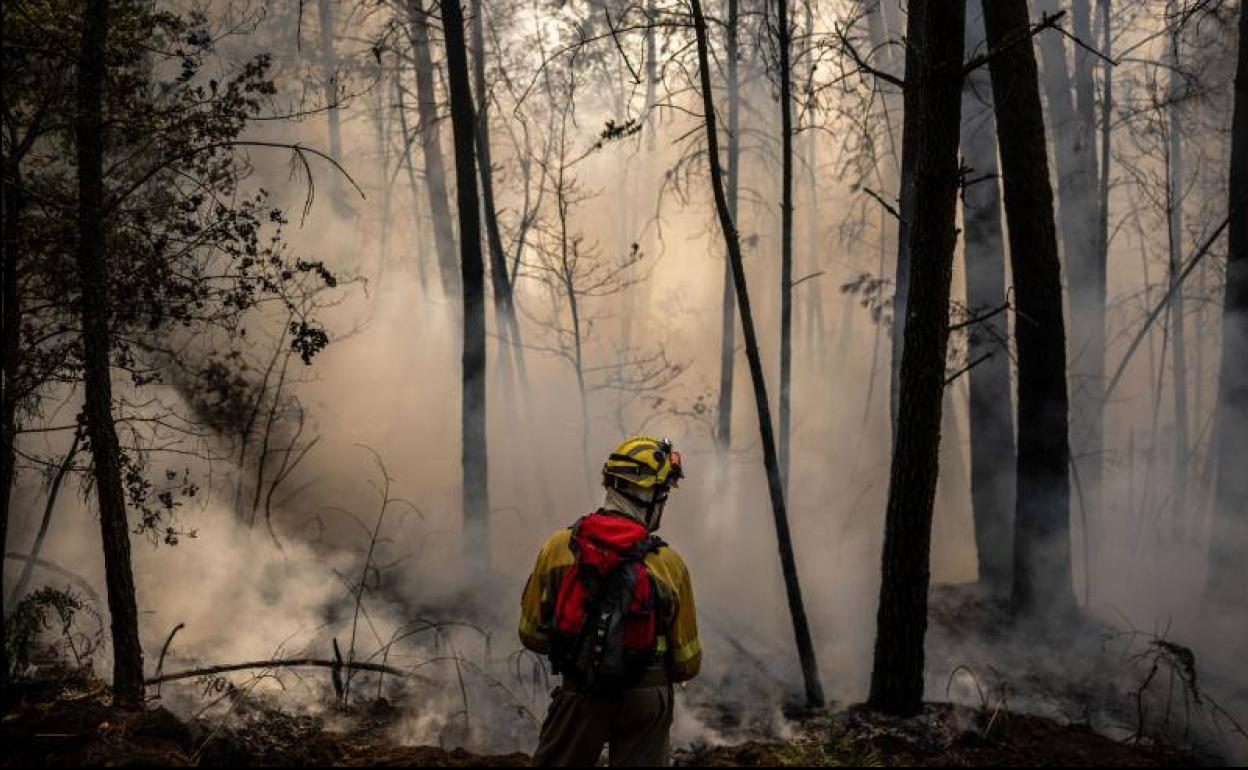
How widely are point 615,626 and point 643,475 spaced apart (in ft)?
2.32

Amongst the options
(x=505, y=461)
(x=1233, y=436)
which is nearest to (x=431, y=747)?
(x=1233, y=436)

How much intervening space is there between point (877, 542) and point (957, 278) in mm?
14239

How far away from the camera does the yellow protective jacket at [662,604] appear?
3.99 m

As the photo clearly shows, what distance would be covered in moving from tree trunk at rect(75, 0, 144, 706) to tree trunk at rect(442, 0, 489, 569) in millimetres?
4640

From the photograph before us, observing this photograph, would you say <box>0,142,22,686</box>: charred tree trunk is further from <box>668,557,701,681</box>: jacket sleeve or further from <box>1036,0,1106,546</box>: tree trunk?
<box>1036,0,1106,546</box>: tree trunk

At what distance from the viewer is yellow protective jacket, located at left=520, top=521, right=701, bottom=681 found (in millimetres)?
3990

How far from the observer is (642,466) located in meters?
4.25

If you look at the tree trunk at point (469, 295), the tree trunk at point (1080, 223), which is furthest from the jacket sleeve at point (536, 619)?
the tree trunk at point (1080, 223)

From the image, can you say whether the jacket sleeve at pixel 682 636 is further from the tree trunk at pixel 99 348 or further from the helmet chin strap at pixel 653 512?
the tree trunk at pixel 99 348

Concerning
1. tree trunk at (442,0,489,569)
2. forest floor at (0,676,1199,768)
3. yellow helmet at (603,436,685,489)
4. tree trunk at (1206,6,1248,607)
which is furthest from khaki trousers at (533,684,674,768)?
tree trunk at (1206,6,1248,607)

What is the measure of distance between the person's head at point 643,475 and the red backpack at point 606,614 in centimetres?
32

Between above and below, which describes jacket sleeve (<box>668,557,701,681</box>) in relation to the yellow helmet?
below

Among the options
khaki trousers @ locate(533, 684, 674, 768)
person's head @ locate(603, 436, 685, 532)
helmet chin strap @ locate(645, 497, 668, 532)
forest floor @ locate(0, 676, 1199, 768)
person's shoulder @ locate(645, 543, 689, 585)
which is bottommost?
forest floor @ locate(0, 676, 1199, 768)

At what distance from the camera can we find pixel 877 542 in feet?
44.5
